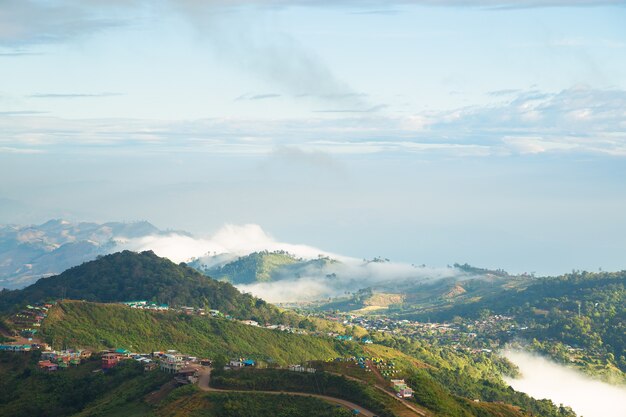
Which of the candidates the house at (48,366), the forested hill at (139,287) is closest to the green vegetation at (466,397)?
the house at (48,366)

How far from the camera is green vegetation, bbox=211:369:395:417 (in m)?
77.9

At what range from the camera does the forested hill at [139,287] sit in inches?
5974

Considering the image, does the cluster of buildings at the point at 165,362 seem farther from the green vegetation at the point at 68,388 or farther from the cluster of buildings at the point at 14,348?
the cluster of buildings at the point at 14,348

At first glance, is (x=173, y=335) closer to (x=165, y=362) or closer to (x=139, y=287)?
(x=139, y=287)

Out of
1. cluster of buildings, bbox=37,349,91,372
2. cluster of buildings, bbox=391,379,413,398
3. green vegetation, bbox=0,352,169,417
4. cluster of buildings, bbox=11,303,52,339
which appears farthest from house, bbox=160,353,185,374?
cluster of buildings, bbox=11,303,52,339

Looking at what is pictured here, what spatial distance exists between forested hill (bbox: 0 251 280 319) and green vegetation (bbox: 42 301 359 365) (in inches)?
748

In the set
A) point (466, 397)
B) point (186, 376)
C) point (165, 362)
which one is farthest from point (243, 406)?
point (466, 397)

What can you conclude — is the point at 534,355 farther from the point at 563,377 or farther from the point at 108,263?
the point at 108,263

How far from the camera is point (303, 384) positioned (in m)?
81.1

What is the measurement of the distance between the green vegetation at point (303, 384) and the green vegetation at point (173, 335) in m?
35.2

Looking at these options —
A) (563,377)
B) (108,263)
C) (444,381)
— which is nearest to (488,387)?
(444,381)

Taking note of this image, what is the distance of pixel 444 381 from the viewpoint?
121812 mm

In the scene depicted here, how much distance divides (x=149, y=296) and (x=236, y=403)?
3233 inches

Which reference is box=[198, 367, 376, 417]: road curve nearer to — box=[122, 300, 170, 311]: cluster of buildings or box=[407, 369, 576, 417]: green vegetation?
box=[407, 369, 576, 417]: green vegetation
